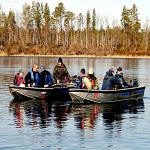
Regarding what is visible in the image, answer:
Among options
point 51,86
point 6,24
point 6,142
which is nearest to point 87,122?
point 6,142

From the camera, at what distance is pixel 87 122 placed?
15945 mm

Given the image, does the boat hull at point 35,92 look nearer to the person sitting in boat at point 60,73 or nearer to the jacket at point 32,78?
the jacket at point 32,78

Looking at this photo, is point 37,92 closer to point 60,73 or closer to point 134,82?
point 60,73

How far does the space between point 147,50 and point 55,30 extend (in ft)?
116

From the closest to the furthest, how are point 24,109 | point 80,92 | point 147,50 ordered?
point 24,109
point 80,92
point 147,50

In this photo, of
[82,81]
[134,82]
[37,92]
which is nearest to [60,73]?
[37,92]

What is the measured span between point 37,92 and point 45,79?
0.93 m

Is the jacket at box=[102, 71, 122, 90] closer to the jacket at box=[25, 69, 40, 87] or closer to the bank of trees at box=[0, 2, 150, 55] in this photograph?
the jacket at box=[25, 69, 40, 87]

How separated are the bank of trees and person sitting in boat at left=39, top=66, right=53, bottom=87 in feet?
319

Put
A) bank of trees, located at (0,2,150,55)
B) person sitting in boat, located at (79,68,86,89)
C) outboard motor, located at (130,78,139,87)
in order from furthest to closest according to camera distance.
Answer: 1. bank of trees, located at (0,2,150,55)
2. outboard motor, located at (130,78,139,87)
3. person sitting in boat, located at (79,68,86,89)

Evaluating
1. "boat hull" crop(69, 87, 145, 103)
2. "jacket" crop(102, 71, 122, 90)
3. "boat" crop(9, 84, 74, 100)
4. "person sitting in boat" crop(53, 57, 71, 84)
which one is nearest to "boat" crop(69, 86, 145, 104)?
"boat hull" crop(69, 87, 145, 103)

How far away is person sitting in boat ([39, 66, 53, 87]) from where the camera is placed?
74.8 ft

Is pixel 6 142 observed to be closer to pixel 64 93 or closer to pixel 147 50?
pixel 64 93

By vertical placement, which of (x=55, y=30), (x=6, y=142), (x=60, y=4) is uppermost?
(x=60, y=4)
